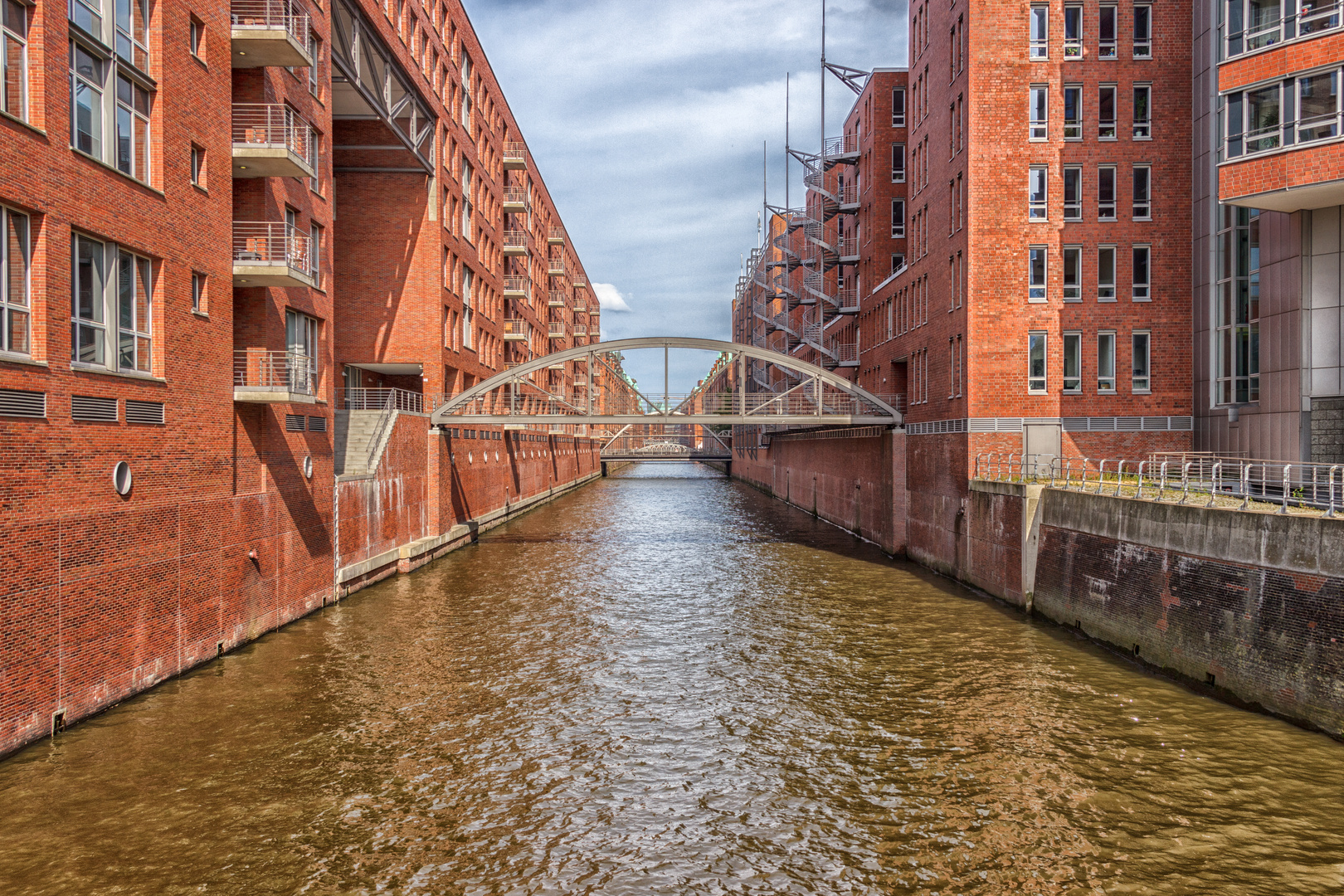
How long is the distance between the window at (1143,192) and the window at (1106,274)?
123 cm

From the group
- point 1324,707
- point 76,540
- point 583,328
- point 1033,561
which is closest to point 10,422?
point 76,540

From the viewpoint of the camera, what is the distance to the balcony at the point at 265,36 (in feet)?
56.5

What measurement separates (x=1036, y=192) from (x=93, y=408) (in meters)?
23.5

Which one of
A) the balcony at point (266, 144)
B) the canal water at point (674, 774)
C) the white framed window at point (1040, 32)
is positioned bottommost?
the canal water at point (674, 774)

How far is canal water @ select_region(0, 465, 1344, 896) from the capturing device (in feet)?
28.1

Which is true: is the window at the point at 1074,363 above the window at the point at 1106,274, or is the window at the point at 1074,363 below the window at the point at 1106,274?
below

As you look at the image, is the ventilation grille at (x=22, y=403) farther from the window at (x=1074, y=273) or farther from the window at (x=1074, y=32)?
the window at (x=1074, y=32)

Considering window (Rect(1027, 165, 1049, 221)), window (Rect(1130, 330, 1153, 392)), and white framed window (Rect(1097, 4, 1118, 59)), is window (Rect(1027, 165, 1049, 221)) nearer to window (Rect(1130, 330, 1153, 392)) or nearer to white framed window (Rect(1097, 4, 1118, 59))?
white framed window (Rect(1097, 4, 1118, 59))

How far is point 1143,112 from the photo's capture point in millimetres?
24609

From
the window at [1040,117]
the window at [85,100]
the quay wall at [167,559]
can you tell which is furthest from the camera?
the window at [1040,117]

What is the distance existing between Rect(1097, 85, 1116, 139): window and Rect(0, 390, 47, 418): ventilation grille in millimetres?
26014

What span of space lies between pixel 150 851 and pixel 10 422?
227 inches

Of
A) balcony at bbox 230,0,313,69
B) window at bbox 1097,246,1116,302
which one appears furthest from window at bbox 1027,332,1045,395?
balcony at bbox 230,0,313,69

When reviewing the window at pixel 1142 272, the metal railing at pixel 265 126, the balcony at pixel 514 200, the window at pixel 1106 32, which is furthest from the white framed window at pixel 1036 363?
the balcony at pixel 514 200
